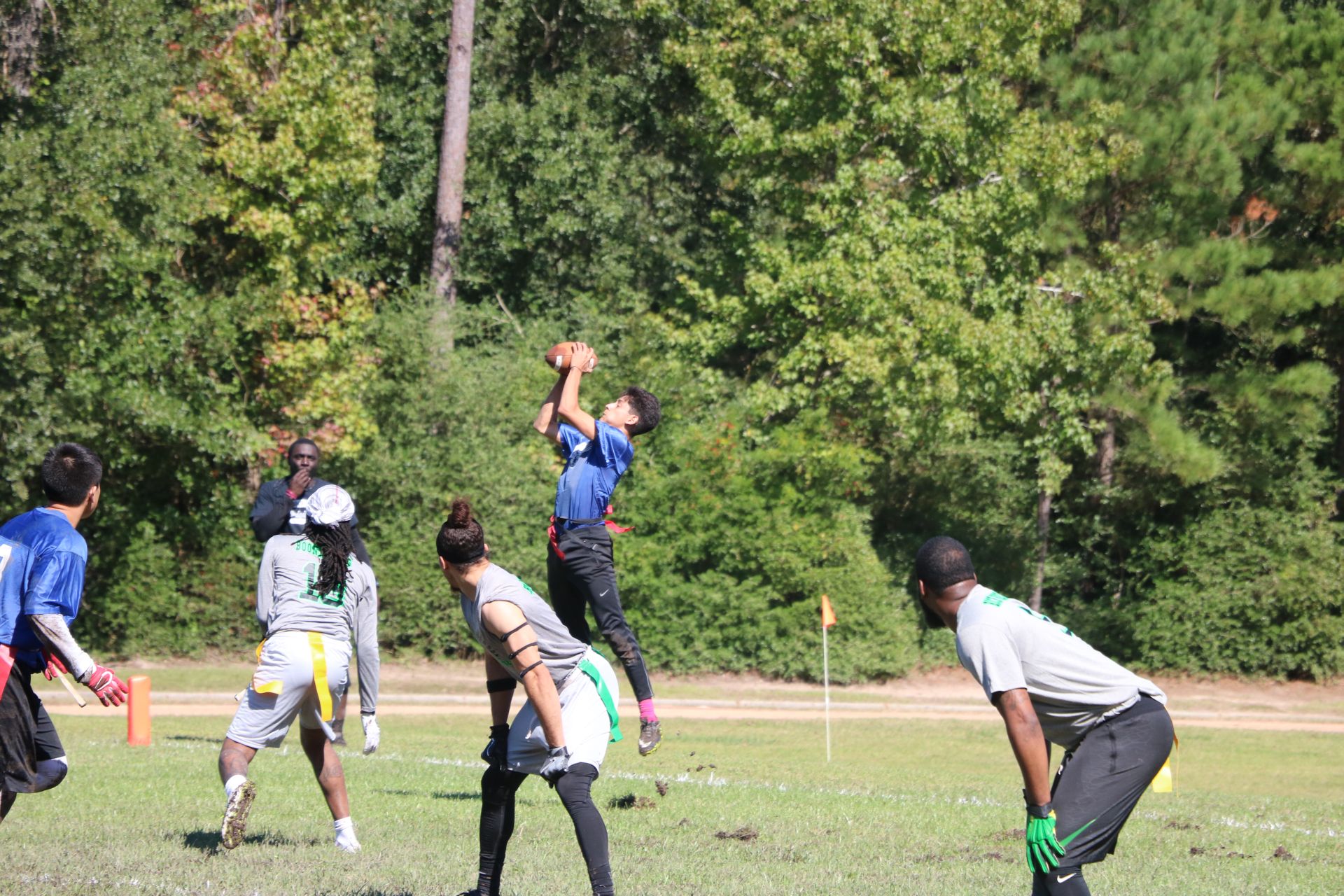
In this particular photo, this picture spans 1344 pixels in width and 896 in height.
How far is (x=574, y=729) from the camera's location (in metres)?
6.18

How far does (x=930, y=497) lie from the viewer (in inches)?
996

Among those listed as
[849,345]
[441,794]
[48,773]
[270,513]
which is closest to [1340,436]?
[849,345]

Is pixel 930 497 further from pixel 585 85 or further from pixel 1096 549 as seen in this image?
pixel 585 85

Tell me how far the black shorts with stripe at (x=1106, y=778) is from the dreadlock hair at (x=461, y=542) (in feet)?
8.53

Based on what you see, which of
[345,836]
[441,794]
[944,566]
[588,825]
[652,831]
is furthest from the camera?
[441,794]

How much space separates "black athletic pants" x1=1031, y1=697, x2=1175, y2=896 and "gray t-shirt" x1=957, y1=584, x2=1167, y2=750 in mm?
85

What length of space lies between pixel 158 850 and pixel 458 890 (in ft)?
6.10

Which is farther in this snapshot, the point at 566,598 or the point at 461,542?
the point at 566,598

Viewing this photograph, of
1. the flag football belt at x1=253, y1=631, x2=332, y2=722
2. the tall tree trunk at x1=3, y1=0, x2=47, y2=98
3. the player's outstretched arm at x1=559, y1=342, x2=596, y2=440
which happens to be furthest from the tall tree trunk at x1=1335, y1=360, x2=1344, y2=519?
the flag football belt at x1=253, y1=631, x2=332, y2=722

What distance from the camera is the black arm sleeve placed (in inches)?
385

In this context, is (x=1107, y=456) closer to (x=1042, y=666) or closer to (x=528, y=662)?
(x=1042, y=666)

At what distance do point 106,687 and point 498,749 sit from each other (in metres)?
1.84

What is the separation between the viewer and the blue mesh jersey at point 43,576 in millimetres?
6262

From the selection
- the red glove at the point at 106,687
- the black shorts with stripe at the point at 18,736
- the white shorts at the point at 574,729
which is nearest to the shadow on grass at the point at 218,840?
the black shorts with stripe at the point at 18,736
